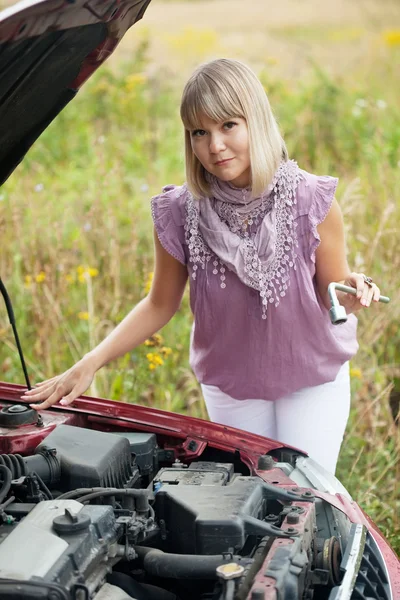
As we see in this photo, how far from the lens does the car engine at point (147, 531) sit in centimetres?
202

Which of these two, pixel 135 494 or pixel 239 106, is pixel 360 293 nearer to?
pixel 239 106

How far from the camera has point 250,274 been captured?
2990 millimetres

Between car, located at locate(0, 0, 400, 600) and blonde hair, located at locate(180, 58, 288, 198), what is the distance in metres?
0.40

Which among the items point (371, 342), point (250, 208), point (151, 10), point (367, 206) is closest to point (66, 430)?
point (250, 208)

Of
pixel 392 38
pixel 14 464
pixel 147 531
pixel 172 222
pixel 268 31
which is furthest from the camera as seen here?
pixel 268 31

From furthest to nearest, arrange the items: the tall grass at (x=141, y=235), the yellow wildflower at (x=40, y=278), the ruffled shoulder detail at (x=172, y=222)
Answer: the yellow wildflower at (x=40, y=278)
the tall grass at (x=141, y=235)
the ruffled shoulder detail at (x=172, y=222)

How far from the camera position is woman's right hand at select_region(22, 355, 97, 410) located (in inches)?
120

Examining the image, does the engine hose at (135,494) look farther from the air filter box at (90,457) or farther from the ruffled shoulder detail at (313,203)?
the ruffled shoulder detail at (313,203)

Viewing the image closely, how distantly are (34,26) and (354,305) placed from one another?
4.71 ft

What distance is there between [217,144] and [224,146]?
3cm

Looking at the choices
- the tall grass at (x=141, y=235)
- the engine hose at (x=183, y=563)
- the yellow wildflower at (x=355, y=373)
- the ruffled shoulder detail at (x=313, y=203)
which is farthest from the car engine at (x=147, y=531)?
the yellow wildflower at (x=355, y=373)

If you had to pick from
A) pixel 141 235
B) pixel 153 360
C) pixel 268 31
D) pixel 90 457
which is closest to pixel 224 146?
pixel 90 457

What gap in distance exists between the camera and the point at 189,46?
35.6 ft

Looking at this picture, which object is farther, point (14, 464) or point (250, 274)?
point (250, 274)
